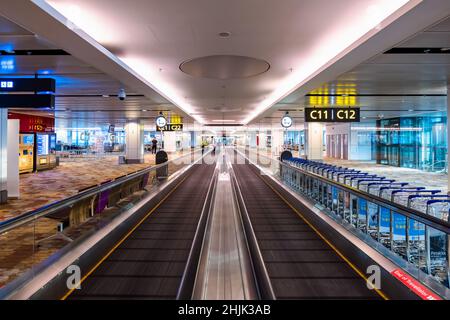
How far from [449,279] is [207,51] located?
6281 mm

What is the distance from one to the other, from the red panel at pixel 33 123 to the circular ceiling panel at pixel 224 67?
572 inches

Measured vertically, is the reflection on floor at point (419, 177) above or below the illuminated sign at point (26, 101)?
below

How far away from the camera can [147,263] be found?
522 cm

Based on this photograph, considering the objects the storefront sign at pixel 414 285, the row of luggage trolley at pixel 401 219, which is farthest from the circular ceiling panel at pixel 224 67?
the storefront sign at pixel 414 285

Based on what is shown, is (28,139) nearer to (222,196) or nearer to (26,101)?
(222,196)

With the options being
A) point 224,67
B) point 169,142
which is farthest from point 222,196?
point 169,142

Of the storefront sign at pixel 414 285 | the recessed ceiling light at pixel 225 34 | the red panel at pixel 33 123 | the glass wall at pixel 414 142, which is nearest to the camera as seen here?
the storefront sign at pixel 414 285

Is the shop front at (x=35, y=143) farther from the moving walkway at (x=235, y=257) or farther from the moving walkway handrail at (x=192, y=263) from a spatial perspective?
the moving walkway handrail at (x=192, y=263)

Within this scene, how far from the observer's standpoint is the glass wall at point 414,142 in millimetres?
22266

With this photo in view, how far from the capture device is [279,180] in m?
13.8

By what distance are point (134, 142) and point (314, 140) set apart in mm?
13962

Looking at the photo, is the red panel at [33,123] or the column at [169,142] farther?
the column at [169,142]
